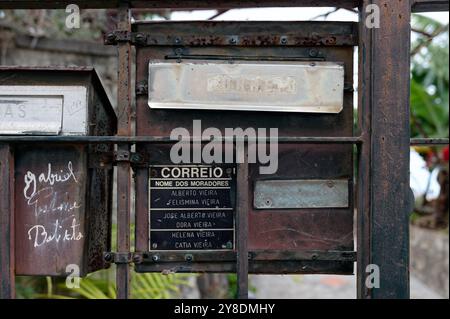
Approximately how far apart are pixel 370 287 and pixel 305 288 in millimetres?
4636

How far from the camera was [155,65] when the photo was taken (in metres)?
2.29

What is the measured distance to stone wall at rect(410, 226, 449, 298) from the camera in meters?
6.85

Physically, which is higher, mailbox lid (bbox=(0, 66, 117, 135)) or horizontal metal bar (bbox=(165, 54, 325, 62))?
horizontal metal bar (bbox=(165, 54, 325, 62))

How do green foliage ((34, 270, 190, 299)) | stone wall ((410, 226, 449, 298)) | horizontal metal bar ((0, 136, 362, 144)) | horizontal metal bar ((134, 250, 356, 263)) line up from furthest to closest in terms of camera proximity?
stone wall ((410, 226, 449, 298))
green foliage ((34, 270, 190, 299))
horizontal metal bar ((134, 250, 356, 263))
horizontal metal bar ((0, 136, 362, 144))

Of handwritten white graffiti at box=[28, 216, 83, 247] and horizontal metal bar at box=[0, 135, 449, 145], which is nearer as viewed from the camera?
horizontal metal bar at box=[0, 135, 449, 145]

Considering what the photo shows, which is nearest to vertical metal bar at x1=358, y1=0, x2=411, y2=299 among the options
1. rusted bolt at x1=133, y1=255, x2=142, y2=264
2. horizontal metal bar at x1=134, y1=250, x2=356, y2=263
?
horizontal metal bar at x1=134, y1=250, x2=356, y2=263

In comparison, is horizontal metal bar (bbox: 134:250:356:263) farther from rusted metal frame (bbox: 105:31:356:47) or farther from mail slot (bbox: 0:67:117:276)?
rusted metal frame (bbox: 105:31:356:47)

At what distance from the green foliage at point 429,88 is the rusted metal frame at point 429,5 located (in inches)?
189

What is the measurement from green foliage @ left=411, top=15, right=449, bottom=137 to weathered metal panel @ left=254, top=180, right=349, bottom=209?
522cm

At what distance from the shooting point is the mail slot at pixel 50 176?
89.4 inches

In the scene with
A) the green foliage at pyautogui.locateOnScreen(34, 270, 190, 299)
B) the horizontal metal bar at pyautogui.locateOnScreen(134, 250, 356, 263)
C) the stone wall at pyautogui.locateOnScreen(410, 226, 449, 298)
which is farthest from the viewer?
the stone wall at pyautogui.locateOnScreen(410, 226, 449, 298)

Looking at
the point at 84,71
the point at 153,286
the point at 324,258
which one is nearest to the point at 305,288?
the point at 153,286

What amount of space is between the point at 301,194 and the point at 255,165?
0.21 m
